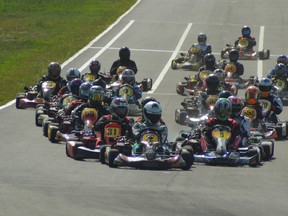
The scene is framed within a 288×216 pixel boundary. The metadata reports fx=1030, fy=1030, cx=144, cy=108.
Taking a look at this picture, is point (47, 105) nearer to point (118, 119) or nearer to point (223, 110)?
point (118, 119)

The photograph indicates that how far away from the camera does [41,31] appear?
4975cm

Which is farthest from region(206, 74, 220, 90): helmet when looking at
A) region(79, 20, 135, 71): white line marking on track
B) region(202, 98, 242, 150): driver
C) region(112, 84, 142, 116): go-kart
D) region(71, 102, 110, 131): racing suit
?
region(79, 20, 135, 71): white line marking on track

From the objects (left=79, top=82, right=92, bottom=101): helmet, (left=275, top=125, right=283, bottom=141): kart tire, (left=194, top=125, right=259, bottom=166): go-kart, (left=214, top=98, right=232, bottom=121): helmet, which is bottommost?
(left=275, top=125, right=283, bottom=141): kart tire

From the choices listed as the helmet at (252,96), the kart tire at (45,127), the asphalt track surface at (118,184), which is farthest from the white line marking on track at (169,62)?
the kart tire at (45,127)

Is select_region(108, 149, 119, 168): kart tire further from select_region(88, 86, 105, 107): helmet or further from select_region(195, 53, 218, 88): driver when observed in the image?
select_region(195, 53, 218, 88): driver

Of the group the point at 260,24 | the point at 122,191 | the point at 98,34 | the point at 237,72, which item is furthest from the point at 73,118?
the point at 260,24

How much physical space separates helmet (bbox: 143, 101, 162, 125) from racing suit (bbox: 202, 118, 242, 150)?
41.2 inches

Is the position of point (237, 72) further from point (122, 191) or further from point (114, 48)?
point (122, 191)

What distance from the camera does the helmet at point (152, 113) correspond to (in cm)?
1948

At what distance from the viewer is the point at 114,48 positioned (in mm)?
43062

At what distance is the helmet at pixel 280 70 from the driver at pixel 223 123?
10117 mm

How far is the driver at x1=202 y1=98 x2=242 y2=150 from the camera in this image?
1978 centimetres

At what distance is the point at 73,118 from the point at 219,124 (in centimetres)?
364

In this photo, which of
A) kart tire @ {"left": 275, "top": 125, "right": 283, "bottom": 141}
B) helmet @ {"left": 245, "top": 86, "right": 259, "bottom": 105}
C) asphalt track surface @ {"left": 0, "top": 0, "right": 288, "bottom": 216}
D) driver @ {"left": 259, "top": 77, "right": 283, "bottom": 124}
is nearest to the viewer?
asphalt track surface @ {"left": 0, "top": 0, "right": 288, "bottom": 216}
